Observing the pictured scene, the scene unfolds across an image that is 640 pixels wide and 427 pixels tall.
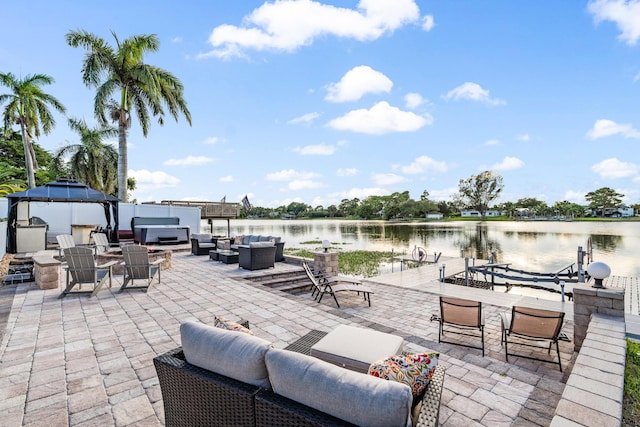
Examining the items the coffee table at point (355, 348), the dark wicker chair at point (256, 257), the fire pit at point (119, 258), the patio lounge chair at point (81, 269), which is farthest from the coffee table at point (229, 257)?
the coffee table at point (355, 348)

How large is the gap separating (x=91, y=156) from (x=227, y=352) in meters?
28.6

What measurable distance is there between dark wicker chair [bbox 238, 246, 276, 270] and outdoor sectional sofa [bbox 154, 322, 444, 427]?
6.00 m

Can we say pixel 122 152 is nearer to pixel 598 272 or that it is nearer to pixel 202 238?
pixel 202 238

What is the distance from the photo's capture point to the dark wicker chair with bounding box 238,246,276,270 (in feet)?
26.2

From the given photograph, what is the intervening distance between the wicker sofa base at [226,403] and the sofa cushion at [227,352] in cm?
4

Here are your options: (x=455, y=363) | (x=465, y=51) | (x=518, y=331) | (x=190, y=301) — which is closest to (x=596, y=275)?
(x=518, y=331)

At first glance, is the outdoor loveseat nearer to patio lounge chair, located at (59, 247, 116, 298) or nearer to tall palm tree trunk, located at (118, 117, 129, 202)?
patio lounge chair, located at (59, 247, 116, 298)

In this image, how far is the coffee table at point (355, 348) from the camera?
86.0 inches

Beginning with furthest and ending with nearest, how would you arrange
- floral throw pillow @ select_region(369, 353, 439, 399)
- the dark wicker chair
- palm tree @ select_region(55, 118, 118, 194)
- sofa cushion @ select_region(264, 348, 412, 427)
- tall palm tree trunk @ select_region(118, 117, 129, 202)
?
palm tree @ select_region(55, 118, 118, 194), tall palm tree trunk @ select_region(118, 117, 129, 202), the dark wicker chair, floral throw pillow @ select_region(369, 353, 439, 399), sofa cushion @ select_region(264, 348, 412, 427)

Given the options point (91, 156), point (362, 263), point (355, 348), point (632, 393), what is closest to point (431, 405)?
point (355, 348)

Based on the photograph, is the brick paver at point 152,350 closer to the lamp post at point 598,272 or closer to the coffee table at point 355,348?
the coffee table at point 355,348

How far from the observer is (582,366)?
2.30 meters

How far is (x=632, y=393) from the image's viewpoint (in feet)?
8.49

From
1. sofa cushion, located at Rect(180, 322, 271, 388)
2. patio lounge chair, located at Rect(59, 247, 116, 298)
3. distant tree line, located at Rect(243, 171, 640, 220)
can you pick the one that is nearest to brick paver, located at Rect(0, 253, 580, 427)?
patio lounge chair, located at Rect(59, 247, 116, 298)
